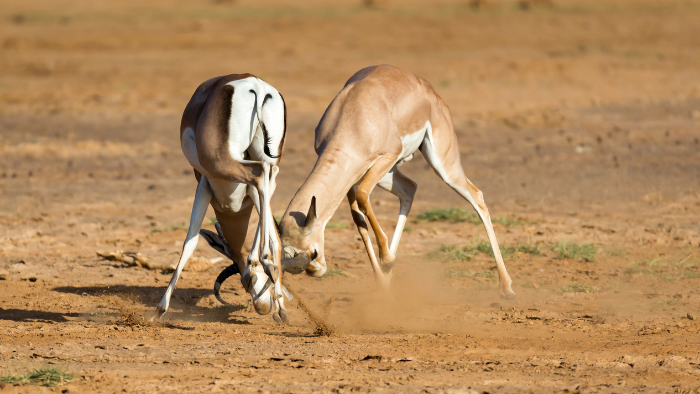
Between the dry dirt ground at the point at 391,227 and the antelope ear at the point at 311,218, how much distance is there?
2.71ft

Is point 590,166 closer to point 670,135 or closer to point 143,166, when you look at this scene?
point 670,135

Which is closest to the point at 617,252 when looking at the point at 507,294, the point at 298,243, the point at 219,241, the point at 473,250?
the point at 473,250

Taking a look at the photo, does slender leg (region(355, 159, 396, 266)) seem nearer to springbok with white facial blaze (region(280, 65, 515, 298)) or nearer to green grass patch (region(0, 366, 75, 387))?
springbok with white facial blaze (region(280, 65, 515, 298))

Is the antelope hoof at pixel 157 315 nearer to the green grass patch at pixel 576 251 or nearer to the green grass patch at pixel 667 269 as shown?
the green grass patch at pixel 576 251

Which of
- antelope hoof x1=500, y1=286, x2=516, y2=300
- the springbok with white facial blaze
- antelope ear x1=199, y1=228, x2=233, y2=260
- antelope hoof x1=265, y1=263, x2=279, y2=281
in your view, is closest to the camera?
antelope hoof x1=265, y1=263, x2=279, y2=281

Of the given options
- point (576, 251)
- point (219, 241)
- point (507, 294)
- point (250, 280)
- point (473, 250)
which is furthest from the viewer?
point (473, 250)

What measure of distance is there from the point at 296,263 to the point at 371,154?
134 cm

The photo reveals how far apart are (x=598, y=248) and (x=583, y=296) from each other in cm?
160

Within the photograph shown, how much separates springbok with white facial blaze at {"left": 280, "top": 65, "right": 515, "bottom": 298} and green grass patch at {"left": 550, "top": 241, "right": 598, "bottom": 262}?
1.33m

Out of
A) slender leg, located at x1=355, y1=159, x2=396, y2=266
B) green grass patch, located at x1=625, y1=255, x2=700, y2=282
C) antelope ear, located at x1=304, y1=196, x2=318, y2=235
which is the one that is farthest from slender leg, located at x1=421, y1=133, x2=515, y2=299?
antelope ear, located at x1=304, y1=196, x2=318, y2=235

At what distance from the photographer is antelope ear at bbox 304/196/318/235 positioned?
5.77 meters

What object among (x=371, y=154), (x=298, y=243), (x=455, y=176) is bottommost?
(x=298, y=243)

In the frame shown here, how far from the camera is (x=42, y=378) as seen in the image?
15.6 ft

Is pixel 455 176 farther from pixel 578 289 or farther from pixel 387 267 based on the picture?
pixel 578 289
